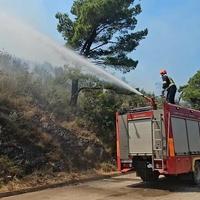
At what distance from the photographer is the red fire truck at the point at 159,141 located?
45.3ft

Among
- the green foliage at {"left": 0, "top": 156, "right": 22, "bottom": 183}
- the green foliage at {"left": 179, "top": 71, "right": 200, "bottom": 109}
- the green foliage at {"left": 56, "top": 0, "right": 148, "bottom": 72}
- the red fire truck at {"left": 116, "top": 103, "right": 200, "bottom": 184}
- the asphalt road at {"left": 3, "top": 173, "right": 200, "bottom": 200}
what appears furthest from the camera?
the green foliage at {"left": 179, "top": 71, "right": 200, "bottom": 109}

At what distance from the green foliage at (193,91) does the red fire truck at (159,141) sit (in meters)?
29.3

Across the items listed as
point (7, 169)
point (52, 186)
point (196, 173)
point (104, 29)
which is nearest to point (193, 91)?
point (104, 29)

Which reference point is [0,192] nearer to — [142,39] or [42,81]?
[42,81]

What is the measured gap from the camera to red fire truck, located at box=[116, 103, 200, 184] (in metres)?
13.8

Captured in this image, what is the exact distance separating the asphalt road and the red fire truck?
1.78ft

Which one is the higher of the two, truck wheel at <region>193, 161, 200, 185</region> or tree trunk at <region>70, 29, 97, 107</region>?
tree trunk at <region>70, 29, 97, 107</region>

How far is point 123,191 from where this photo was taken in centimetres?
1365

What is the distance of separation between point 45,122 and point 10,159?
13.3 ft

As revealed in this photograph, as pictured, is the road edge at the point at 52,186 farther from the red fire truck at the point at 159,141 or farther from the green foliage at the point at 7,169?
the red fire truck at the point at 159,141

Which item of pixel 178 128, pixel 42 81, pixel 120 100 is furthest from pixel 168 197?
pixel 42 81

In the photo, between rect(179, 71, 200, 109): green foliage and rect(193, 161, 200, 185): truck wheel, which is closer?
rect(193, 161, 200, 185): truck wheel

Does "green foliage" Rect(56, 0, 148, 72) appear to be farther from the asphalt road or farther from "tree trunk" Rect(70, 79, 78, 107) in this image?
the asphalt road

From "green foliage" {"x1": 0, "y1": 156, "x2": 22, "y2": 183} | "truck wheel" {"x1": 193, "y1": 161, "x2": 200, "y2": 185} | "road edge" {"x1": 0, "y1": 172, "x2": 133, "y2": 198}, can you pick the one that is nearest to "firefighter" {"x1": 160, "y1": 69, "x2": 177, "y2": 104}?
"truck wheel" {"x1": 193, "y1": 161, "x2": 200, "y2": 185}
